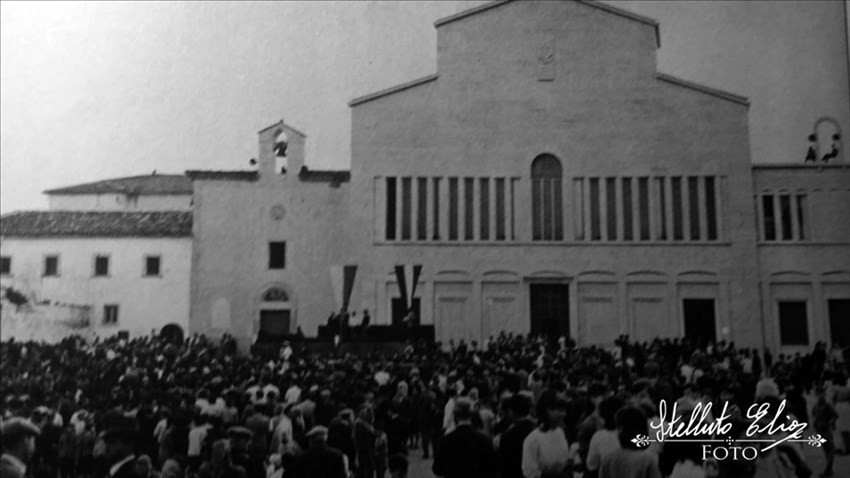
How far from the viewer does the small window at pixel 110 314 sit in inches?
360

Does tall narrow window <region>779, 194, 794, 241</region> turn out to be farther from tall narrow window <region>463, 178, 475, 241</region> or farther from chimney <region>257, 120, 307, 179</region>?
chimney <region>257, 120, 307, 179</region>

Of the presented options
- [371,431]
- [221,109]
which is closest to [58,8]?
[221,109]

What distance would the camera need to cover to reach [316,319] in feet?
35.9

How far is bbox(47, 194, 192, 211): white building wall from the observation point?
9242 mm

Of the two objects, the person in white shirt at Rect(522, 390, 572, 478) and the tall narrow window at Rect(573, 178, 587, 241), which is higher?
the tall narrow window at Rect(573, 178, 587, 241)

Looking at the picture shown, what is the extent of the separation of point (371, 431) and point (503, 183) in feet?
25.5

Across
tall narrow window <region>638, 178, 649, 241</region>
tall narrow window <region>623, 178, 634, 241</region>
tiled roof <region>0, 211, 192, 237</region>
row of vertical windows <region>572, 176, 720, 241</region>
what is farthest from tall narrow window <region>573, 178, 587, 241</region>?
tiled roof <region>0, 211, 192, 237</region>

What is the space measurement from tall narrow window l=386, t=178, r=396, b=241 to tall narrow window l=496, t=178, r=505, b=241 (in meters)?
1.68

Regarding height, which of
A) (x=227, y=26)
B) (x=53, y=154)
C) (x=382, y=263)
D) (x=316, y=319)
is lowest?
(x=316, y=319)

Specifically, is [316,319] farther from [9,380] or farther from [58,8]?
[58,8]

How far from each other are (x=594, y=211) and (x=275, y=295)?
5075mm

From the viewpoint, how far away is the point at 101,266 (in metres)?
9.31

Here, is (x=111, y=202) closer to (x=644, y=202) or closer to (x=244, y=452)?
(x=244, y=452)

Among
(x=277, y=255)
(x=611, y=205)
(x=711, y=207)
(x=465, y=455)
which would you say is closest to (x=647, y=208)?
(x=611, y=205)
